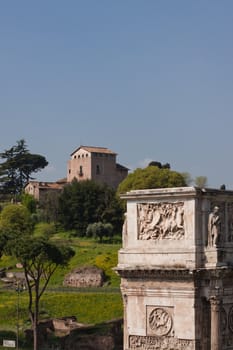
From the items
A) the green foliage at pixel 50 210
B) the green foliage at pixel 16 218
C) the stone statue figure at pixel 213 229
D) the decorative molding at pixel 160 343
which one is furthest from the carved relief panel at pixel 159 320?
the green foliage at pixel 50 210

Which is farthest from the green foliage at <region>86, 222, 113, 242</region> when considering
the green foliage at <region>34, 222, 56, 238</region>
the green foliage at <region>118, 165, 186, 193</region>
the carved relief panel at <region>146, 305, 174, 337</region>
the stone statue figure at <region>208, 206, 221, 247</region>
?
the stone statue figure at <region>208, 206, 221, 247</region>

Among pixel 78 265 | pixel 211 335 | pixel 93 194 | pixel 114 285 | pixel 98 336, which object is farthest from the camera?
pixel 93 194

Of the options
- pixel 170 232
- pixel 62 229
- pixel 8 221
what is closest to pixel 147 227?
pixel 170 232

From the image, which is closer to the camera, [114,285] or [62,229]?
[114,285]

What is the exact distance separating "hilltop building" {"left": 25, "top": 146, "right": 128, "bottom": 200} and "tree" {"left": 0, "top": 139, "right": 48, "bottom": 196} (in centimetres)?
588

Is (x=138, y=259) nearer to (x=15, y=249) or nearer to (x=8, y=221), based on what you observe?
(x=15, y=249)

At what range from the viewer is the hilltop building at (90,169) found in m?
118

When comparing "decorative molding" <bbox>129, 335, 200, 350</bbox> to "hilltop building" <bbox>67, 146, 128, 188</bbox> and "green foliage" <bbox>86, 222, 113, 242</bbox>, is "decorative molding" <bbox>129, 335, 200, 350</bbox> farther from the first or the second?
"hilltop building" <bbox>67, 146, 128, 188</bbox>

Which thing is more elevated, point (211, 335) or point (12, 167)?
point (12, 167)

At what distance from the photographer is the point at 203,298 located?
1232 inches

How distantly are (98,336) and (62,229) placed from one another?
4310 centimetres

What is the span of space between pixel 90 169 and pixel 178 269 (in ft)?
285

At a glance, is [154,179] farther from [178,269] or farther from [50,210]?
[178,269]

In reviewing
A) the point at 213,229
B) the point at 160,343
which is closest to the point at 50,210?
the point at 160,343
